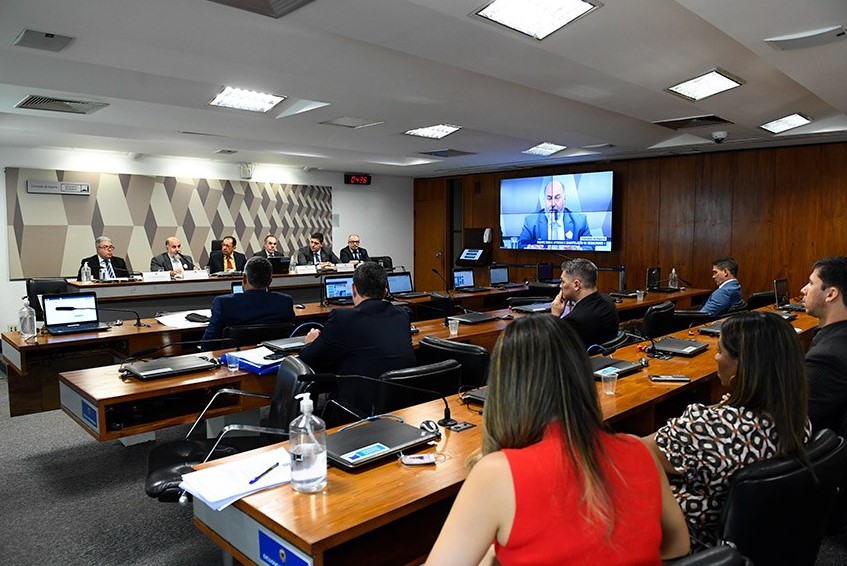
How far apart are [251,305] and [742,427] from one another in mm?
3102

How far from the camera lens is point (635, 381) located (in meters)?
2.77

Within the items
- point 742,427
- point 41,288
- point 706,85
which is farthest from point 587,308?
point 41,288

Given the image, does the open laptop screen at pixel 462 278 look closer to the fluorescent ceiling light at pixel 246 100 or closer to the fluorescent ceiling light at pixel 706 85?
the fluorescent ceiling light at pixel 246 100

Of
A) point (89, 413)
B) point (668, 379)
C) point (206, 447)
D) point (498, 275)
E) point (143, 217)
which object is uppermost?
point (143, 217)

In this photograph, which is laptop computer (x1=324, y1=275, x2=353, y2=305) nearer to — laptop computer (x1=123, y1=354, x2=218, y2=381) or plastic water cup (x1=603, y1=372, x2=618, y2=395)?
laptop computer (x1=123, y1=354, x2=218, y2=381)

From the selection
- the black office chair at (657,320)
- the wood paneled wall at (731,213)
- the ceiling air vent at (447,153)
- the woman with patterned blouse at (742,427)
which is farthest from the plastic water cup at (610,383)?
the wood paneled wall at (731,213)

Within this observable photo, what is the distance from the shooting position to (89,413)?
271cm

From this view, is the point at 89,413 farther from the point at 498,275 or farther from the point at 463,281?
the point at 498,275

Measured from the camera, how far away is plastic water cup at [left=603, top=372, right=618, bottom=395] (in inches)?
101

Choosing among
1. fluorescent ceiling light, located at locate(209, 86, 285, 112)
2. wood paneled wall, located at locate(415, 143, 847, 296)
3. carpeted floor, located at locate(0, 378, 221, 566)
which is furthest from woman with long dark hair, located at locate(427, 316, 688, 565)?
wood paneled wall, located at locate(415, 143, 847, 296)

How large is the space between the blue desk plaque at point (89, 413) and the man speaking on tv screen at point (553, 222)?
7720 mm

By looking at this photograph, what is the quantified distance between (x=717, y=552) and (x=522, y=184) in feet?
30.1

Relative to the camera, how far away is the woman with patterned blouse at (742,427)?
61.5 inches

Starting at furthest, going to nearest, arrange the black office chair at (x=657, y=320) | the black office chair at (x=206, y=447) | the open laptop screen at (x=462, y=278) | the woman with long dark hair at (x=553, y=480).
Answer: the open laptop screen at (x=462, y=278), the black office chair at (x=657, y=320), the black office chair at (x=206, y=447), the woman with long dark hair at (x=553, y=480)
